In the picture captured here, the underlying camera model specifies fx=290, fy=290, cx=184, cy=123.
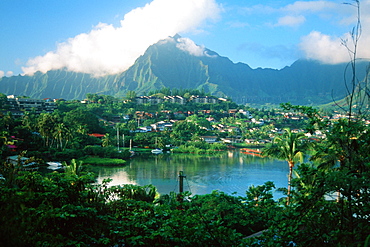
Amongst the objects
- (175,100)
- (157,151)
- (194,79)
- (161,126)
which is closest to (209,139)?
(161,126)

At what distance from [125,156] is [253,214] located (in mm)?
22586

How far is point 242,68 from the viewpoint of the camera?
181875mm

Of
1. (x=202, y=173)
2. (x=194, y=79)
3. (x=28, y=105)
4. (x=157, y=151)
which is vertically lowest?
(x=202, y=173)

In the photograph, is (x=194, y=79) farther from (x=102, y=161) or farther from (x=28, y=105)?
(x=102, y=161)

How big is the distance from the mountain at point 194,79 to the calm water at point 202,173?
107569 millimetres

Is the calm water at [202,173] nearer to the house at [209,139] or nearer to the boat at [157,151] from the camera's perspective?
the boat at [157,151]

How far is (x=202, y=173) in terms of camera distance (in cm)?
2072

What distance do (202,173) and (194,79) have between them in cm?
14121

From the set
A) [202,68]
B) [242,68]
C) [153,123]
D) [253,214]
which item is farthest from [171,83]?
[253,214]

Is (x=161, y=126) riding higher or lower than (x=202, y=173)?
higher

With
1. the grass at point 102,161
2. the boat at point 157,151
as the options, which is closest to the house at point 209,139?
the boat at point 157,151

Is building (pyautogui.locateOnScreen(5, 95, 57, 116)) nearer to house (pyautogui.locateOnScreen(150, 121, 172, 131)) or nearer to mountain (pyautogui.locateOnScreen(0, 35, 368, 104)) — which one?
house (pyautogui.locateOnScreen(150, 121, 172, 131))

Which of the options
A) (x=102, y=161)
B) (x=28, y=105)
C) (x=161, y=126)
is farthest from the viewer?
(x=161, y=126)

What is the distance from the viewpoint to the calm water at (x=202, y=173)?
16.9 m
